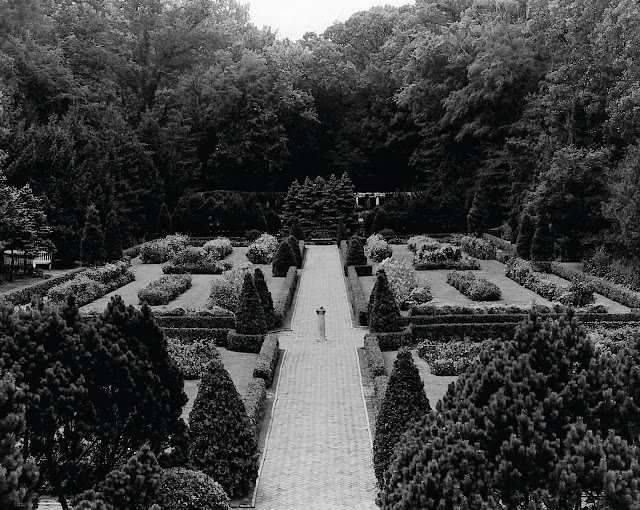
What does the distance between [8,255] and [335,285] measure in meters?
14.6

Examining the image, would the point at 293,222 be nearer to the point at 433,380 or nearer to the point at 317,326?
the point at 317,326

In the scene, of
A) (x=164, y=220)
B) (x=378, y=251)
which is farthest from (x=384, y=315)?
(x=164, y=220)

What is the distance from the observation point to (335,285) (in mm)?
29875

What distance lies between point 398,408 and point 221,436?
2626mm

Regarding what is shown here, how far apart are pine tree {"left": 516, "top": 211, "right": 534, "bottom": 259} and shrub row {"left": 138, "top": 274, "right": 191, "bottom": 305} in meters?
15.9

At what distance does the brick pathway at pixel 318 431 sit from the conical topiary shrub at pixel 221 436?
49 cm

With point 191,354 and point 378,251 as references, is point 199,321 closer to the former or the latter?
point 191,354

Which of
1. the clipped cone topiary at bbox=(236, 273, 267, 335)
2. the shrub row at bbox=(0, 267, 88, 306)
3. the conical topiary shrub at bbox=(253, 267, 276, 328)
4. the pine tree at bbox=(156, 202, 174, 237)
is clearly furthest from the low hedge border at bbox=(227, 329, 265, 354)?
A: the pine tree at bbox=(156, 202, 174, 237)

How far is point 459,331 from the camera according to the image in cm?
2012

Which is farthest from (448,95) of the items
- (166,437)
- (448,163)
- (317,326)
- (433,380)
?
(166,437)

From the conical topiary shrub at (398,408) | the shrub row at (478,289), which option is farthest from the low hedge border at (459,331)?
the conical topiary shrub at (398,408)

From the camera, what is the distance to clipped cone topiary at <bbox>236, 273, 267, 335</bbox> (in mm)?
19891

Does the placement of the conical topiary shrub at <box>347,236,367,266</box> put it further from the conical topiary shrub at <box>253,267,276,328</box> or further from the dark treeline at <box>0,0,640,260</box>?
the conical topiary shrub at <box>253,267,276,328</box>

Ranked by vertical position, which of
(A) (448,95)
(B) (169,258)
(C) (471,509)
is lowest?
(B) (169,258)
